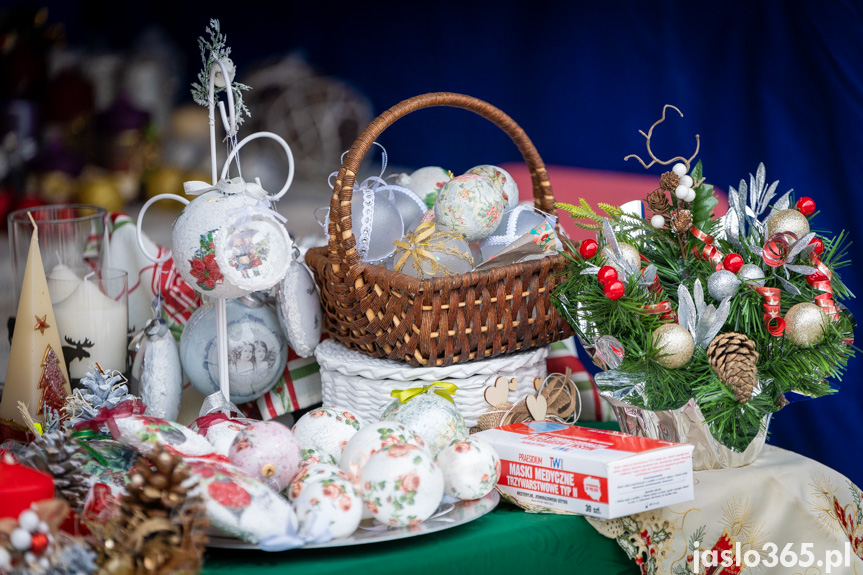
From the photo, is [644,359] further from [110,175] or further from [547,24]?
[110,175]

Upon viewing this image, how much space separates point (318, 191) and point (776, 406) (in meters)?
1.66

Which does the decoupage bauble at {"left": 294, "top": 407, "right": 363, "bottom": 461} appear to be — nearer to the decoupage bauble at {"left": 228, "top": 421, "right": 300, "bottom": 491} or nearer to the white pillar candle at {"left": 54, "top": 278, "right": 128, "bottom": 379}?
the decoupage bauble at {"left": 228, "top": 421, "right": 300, "bottom": 491}

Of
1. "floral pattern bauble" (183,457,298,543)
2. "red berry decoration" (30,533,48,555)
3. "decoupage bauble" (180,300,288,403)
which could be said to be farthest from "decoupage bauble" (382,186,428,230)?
"red berry decoration" (30,533,48,555)

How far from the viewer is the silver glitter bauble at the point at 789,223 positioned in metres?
1.04

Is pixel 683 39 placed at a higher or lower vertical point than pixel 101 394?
higher

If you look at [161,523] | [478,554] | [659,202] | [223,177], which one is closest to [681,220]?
[659,202]

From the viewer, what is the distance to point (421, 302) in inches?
42.6

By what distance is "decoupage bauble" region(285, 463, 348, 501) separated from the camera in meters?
0.82

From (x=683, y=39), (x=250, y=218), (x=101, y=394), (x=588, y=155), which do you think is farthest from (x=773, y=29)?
(x=101, y=394)

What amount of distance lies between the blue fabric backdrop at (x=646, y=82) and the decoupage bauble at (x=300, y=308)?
78cm

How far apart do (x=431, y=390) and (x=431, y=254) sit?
0.62ft

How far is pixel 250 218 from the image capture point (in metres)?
1.04

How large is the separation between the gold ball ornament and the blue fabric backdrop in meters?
0.41

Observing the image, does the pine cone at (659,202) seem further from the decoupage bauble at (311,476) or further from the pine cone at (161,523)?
the pine cone at (161,523)
